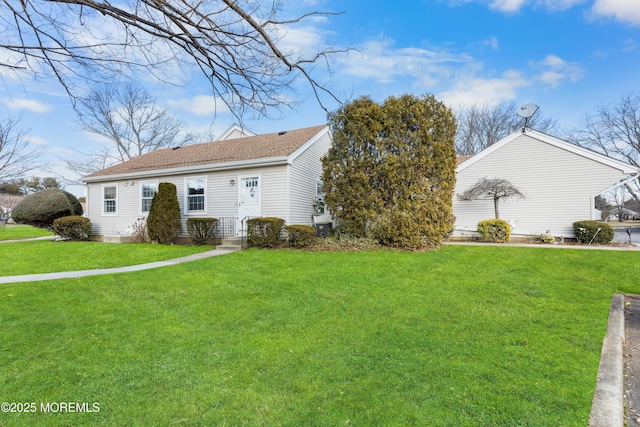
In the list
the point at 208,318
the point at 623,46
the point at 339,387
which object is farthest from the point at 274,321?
the point at 623,46

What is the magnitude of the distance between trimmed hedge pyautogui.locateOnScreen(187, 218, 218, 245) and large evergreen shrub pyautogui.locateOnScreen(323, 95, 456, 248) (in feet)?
16.8

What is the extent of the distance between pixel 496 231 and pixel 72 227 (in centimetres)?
1817

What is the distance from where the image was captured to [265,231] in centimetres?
1032

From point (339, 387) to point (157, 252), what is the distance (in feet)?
29.1

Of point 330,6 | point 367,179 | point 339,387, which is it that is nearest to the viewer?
point 339,387

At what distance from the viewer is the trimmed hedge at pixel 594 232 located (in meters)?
10.8

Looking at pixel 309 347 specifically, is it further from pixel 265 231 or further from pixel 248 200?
pixel 248 200

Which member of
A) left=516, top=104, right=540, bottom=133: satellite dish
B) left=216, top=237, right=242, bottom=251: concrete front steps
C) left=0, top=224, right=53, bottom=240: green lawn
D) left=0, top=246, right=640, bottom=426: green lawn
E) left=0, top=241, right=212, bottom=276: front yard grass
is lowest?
left=0, top=246, right=640, bottom=426: green lawn

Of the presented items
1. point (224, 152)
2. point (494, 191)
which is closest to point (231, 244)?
point (224, 152)

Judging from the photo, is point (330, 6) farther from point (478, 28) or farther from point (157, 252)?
point (157, 252)

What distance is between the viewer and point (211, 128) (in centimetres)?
443

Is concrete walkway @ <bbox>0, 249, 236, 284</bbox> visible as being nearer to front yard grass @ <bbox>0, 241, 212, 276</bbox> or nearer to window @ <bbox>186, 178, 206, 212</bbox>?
front yard grass @ <bbox>0, 241, 212, 276</bbox>

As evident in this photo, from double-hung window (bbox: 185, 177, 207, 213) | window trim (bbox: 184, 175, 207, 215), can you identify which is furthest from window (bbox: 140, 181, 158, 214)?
double-hung window (bbox: 185, 177, 207, 213)

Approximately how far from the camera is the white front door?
38.0ft
